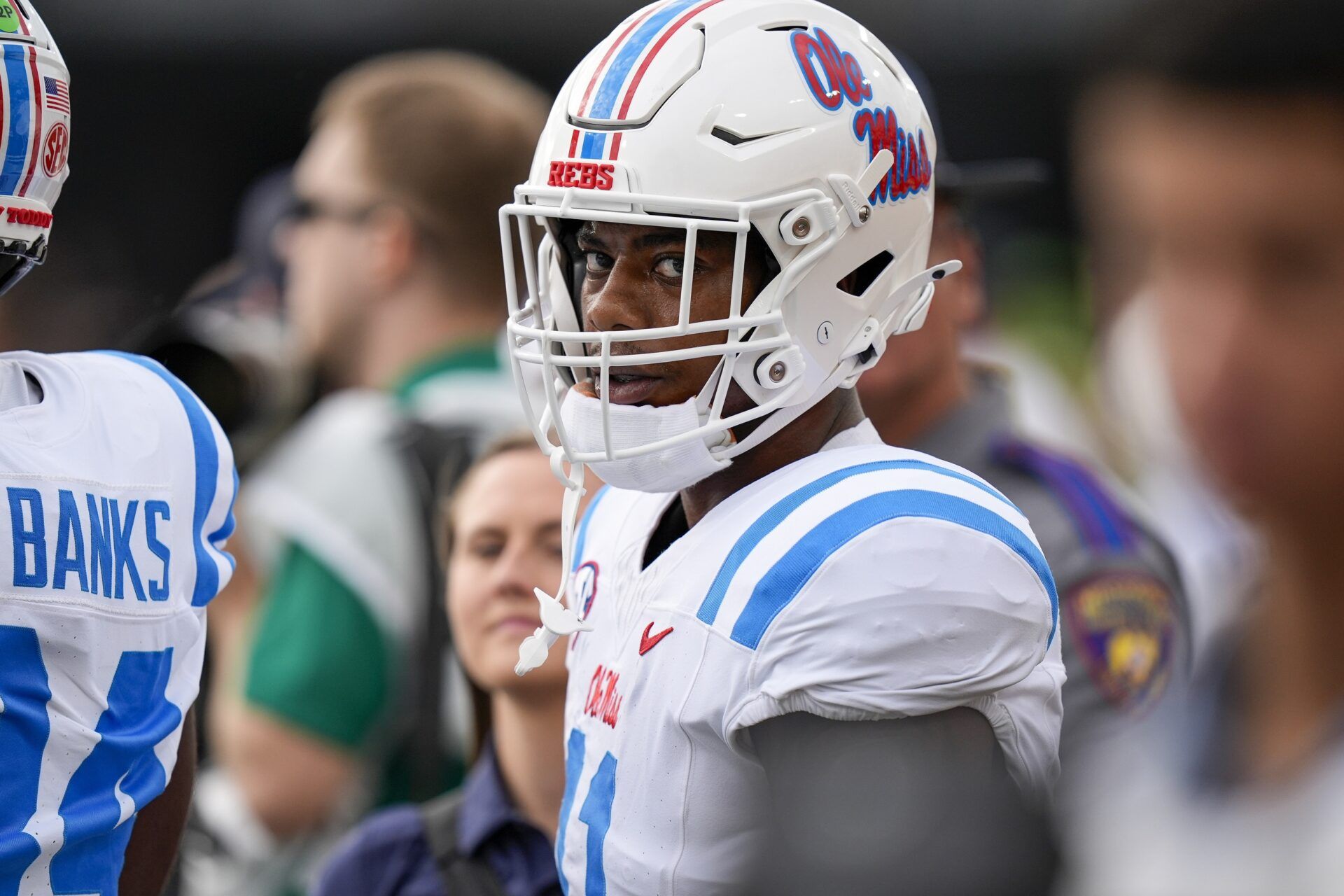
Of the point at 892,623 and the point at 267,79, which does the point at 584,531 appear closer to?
the point at 892,623

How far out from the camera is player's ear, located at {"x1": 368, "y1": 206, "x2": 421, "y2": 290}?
410cm

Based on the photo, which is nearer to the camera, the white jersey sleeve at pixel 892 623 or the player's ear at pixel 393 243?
the white jersey sleeve at pixel 892 623

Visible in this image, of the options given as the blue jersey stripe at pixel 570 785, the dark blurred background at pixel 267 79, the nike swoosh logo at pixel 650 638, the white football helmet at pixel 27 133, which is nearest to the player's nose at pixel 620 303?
the nike swoosh logo at pixel 650 638

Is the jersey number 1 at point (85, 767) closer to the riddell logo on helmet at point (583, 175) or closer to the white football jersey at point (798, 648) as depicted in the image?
the white football jersey at point (798, 648)

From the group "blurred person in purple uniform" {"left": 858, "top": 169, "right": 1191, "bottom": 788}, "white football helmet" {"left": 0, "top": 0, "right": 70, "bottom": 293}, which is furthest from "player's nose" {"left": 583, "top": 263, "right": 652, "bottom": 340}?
"blurred person in purple uniform" {"left": 858, "top": 169, "right": 1191, "bottom": 788}

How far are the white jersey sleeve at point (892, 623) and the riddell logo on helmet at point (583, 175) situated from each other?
0.48 meters

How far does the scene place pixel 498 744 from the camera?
280 cm

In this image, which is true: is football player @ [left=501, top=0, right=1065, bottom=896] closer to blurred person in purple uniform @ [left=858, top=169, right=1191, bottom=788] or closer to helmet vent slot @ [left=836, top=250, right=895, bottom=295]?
helmet vent slot @ [left=836, top=250, right=895, bottom=295]

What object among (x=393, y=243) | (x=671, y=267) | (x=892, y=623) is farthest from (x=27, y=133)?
(x=393, y=243)

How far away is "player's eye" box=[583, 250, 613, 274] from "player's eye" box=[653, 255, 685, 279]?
0.28ft

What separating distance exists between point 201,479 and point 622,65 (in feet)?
2.46

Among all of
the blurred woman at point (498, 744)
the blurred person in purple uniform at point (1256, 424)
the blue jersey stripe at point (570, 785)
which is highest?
the blurred person in purple uniform at point (1256, 424)

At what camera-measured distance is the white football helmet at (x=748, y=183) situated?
195 cm

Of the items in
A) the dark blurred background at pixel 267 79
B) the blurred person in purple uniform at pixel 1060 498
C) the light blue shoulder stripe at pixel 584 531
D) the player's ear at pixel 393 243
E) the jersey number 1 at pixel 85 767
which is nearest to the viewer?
the jersey number 1 at pixel 85 767
